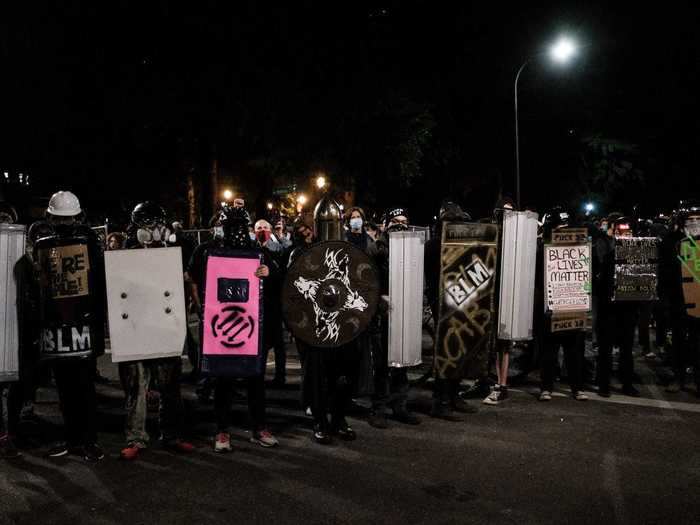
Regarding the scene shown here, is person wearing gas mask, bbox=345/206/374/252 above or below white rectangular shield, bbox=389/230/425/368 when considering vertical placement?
above

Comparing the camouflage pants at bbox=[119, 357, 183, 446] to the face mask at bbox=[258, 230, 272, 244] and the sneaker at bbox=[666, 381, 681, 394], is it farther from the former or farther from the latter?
the sneaker at bbox=[666, 381, 681, 394]

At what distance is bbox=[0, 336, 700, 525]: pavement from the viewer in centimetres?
428

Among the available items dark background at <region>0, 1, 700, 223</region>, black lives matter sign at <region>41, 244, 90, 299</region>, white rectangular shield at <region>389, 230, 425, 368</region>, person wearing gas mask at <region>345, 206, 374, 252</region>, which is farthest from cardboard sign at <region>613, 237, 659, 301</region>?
dark background at <region>0, 1, 700, 223</region>

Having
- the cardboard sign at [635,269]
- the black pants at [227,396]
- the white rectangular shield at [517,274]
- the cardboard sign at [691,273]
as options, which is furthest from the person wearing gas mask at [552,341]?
the black pants at [227,396]

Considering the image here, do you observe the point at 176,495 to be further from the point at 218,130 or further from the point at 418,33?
the point at 418,33

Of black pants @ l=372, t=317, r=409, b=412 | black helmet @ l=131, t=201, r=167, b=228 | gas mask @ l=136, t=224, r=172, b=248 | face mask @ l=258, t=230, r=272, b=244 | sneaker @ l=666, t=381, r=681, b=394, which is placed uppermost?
black helmet @ l=131, t=201, r=167, b=228

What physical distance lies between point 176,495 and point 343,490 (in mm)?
1166

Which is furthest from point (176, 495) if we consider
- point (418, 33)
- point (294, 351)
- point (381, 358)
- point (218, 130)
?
point (418, 33)

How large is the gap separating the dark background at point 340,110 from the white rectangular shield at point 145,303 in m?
18.7

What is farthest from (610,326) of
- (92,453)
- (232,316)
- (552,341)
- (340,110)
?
(340,110)

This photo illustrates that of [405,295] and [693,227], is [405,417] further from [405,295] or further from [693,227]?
[693,227]

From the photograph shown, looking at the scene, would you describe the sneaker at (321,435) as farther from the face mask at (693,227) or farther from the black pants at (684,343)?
the face mask at (693,227)

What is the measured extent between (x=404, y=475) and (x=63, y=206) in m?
3.41

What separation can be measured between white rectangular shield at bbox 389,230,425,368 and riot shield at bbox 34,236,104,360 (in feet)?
8.54
